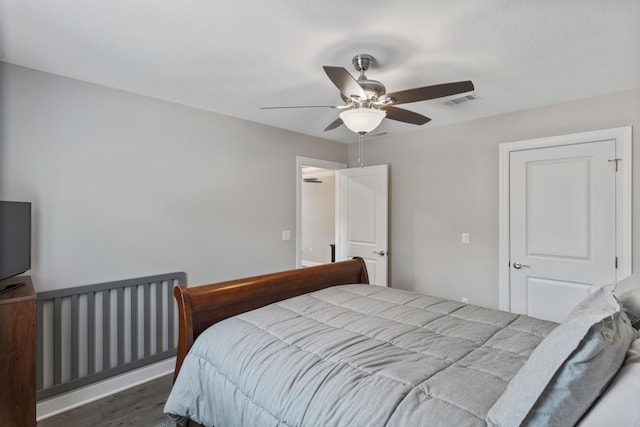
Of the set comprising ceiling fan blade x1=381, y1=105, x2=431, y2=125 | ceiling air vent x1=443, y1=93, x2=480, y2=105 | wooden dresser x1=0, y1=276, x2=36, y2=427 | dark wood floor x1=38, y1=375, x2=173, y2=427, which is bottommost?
dark wood floor x1=38, y1=375, x2=173, y2=427

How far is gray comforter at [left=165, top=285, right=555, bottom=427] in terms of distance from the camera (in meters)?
1.07

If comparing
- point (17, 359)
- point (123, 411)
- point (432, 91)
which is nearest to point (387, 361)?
point (432, 91)

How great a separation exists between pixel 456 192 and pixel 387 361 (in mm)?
2818

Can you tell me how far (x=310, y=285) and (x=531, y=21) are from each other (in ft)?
7.06

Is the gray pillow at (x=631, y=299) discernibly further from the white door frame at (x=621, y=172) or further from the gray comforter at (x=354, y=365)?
the white door frame at (x=621, y=172)

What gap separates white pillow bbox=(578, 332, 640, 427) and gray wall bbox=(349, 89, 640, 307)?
2.74m

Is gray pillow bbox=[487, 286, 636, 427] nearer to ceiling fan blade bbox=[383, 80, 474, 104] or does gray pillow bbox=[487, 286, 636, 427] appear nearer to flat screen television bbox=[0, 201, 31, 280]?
ceiling fan blade bbox=[383, 80, 474, 104]

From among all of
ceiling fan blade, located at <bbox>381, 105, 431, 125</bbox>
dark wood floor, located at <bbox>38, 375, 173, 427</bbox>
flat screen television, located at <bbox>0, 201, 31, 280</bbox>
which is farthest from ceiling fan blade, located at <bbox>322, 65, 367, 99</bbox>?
dark wood floor, located at <bbox>38, 375, 173, 427</bbox>

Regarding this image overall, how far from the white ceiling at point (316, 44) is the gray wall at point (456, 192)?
0.99 feet

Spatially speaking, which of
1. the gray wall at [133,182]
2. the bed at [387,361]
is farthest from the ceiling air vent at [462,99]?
the gray wall at [133,182]

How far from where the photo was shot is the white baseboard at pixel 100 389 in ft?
7.46

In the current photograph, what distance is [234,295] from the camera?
6.63ft

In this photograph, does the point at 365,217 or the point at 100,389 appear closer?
the point at 100,389

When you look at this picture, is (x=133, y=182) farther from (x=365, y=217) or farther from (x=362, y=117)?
(x=365, y=217)
